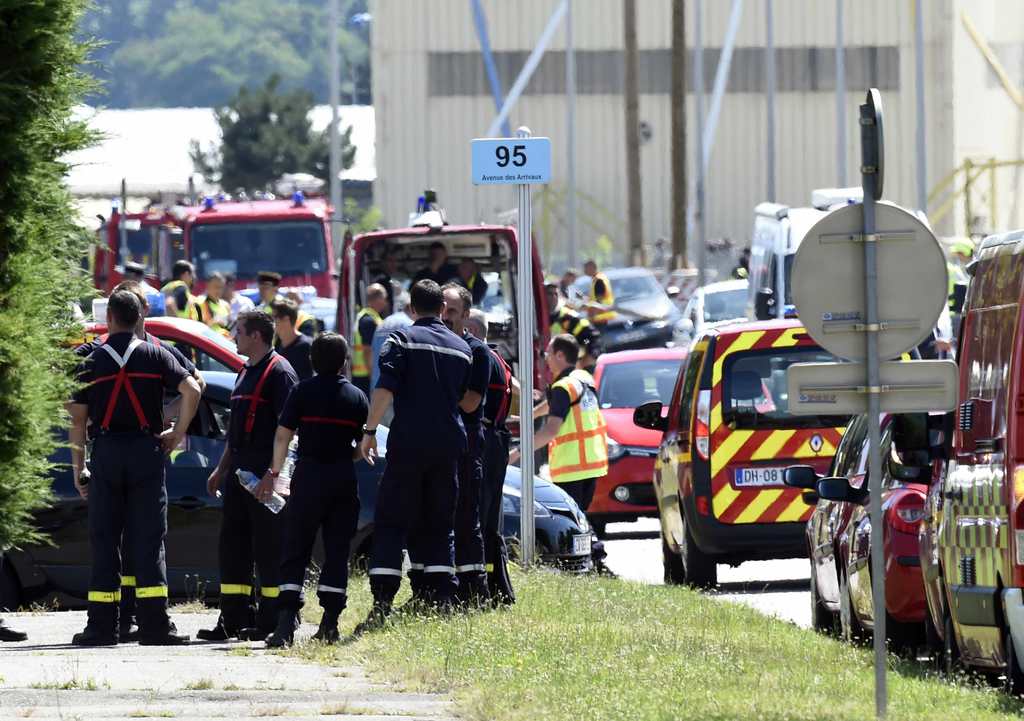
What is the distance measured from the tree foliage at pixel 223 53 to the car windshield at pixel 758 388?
120m

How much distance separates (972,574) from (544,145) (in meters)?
6.13

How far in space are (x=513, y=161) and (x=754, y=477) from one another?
8.41 ft

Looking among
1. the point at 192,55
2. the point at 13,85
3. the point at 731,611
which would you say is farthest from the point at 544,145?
the point at 192,55

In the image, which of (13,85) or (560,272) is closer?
(13,85)

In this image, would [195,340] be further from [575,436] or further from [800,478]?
[800,478]

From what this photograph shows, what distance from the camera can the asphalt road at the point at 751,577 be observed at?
46.6 feet

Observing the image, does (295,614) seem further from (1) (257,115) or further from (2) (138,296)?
(1) (257,115)

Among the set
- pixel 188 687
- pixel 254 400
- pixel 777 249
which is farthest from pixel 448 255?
pixel 188 687

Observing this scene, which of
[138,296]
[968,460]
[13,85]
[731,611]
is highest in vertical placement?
[13,85]

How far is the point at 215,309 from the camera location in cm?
2272

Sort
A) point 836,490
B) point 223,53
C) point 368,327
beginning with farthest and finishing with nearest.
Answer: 1. point 223,53
2. point 368,327
3. point 836,490

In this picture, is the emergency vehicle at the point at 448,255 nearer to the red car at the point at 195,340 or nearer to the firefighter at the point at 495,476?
the red car at the point at 195,340

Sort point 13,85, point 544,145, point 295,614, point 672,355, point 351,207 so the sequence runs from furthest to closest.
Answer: point 351,207
point 672,355
point 544,145
point 295,614
point 13,85

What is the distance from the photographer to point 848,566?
1127 centimetres
